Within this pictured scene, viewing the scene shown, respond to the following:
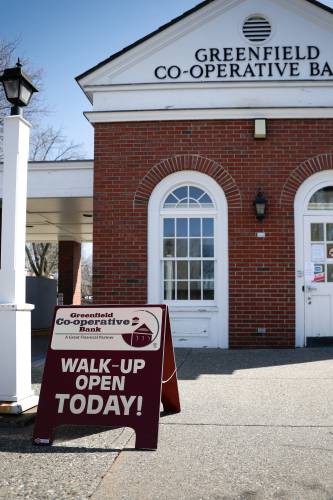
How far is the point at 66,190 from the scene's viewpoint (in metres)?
11.2

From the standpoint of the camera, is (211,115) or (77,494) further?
(211,115)

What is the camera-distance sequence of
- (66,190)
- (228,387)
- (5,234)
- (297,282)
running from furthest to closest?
1. (66,190)
2. (297,282)
3. (228,387)
4. (5,234)

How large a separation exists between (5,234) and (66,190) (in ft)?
18.5

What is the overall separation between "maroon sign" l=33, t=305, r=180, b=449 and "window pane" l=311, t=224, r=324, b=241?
5335 millimetres

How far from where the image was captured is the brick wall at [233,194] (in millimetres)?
9594

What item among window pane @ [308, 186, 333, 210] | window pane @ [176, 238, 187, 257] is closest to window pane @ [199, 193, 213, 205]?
window pane @ [176, 238, 187, 257]

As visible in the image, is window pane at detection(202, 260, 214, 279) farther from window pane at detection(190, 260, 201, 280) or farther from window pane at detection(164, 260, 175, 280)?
window pane at detection(164, 260, 175, 280)

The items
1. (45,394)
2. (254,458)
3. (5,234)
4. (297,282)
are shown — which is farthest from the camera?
(297,282)

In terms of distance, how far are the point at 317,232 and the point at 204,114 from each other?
2979mm

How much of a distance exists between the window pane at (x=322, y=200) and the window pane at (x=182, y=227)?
2.30 metres

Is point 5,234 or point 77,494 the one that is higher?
point 5,234

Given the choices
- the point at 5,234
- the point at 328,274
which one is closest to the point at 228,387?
the point at 5,234

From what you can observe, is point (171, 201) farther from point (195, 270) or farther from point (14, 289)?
point (14, 289)

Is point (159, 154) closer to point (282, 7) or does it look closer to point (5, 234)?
point (282, 7)
